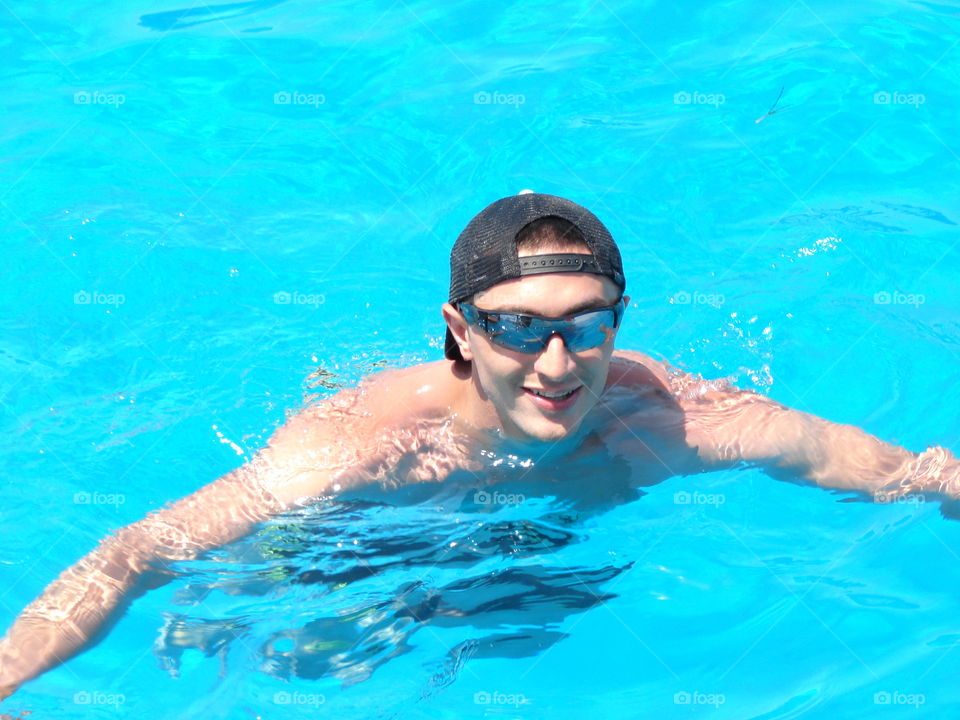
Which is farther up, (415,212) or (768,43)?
(768,43)

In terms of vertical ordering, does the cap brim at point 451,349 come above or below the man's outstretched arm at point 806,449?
above

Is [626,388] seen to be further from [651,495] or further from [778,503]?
[778,503]

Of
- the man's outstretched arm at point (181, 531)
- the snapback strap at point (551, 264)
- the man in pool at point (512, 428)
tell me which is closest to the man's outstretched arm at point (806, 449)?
the man in pool at point (512, 428)

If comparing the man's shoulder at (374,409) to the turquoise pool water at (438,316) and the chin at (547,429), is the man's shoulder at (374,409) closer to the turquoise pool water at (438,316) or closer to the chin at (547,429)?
the turquoise pool water at (438,316)

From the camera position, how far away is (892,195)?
746 centimetres

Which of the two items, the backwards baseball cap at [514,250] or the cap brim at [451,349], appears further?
the cap brim at [451,349]

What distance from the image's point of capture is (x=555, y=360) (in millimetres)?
4160

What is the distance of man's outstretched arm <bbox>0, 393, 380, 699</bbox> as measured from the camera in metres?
3.91

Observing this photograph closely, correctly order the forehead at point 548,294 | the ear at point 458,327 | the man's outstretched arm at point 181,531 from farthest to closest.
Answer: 1. the ear at point 458,327
2. the forehead at point 548,294
3. the man's outstretched arm at point 181,531

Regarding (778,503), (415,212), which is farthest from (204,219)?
(778,503)

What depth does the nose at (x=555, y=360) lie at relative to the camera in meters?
4.16

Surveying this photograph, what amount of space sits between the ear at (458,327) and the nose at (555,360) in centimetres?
41

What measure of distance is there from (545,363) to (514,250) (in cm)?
44

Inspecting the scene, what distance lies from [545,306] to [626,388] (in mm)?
1028
